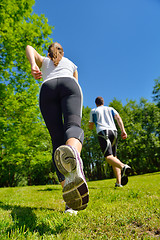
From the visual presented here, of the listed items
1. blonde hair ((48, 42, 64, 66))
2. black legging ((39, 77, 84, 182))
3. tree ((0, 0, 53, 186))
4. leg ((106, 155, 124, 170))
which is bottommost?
leg ((106, 155, 124, 170))

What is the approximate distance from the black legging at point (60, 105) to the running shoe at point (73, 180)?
406 mm

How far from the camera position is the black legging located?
192 cm

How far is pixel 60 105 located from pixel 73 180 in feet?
3.47

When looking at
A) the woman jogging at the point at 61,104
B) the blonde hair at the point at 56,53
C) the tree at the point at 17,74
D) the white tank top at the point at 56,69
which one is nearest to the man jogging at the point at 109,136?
the woman jogging at the point at 61,104

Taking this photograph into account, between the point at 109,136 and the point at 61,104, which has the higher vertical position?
the point at 109,136

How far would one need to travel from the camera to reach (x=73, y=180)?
1.36 meters

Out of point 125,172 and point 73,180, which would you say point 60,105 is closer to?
point 73,180

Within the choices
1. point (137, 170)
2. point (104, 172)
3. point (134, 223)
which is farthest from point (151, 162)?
point (134, 223)

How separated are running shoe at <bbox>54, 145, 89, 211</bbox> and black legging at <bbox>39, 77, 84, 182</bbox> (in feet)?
1.33

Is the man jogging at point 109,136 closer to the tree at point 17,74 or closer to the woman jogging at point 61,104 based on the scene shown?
the woman jogging at point 61,104

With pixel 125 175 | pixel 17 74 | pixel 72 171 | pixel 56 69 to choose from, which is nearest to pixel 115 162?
pixel 125 175

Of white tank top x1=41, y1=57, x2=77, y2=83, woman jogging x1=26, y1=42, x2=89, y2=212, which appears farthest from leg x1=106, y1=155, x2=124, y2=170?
white tank top x1=41, y1=57, x2=77, y2=83

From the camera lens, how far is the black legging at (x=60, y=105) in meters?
1.92

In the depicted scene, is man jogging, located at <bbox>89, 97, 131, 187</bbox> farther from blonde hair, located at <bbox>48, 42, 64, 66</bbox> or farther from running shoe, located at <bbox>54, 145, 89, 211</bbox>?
running shoe, located at <bbox>54, 145, 89, 211</bbox>
